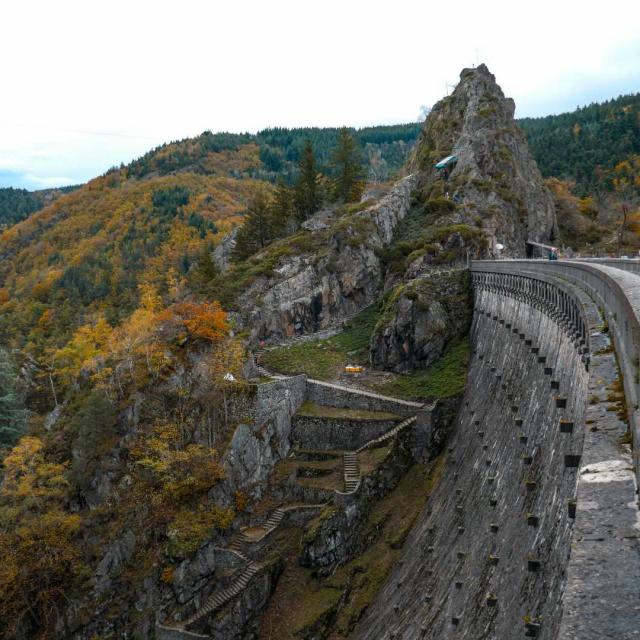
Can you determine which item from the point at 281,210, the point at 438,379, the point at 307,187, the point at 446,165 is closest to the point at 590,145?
the point at 446,165

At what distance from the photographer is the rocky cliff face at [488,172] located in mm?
60219

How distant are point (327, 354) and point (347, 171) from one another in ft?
114

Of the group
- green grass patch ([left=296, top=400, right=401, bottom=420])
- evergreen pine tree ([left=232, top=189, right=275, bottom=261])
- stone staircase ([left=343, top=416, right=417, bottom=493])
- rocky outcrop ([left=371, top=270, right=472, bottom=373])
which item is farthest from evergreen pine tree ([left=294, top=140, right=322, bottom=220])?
stone staircase ([left=343, top=416, right=417, bottom=493])

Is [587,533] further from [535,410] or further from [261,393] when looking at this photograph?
[261,393]

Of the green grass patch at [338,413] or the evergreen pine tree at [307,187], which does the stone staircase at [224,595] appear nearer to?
the green grass patch at [338,413]

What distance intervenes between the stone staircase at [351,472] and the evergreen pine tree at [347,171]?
45.7m

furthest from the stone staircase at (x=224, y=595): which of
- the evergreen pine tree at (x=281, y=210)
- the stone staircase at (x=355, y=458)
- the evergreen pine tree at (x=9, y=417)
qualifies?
the evergreen pine tree at (x=281, y=210)

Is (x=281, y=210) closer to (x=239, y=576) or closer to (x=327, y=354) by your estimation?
(x=327, y=354)

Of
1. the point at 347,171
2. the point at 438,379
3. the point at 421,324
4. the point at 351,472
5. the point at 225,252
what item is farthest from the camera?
the point at 225,252

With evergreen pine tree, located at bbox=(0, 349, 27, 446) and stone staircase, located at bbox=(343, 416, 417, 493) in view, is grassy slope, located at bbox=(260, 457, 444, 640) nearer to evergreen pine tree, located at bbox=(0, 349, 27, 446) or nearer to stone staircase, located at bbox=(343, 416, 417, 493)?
stone staircase, located at bbox=(343, 416, 417, 493)

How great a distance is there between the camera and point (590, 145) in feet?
392

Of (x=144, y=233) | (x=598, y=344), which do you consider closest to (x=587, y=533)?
(x=598, y=344)

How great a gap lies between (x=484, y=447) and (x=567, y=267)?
10.0 m

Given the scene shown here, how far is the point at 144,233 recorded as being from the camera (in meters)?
138
